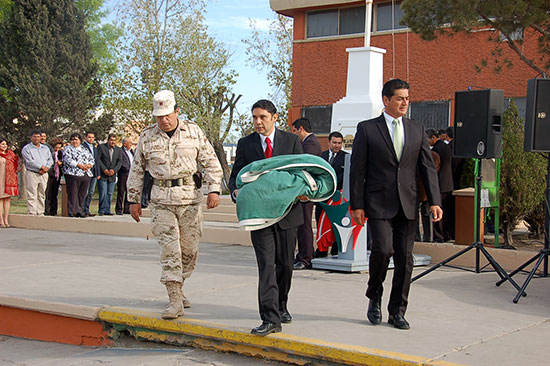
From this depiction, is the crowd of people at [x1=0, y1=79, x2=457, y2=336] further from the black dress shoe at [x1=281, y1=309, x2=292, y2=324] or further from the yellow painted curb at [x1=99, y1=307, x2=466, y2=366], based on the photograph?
the yellow painted curb at [x1=99, y1=307, x2=466, y2=366]

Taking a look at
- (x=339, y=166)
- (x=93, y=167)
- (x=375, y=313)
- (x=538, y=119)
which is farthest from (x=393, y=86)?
(x=93, y=167)

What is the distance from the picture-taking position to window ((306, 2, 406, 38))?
82.5 ft

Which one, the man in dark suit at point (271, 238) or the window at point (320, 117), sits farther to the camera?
the window at point (320, 117)

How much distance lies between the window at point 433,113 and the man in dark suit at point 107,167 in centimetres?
1052

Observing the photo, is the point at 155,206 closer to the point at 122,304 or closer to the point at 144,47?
the point at 122,304

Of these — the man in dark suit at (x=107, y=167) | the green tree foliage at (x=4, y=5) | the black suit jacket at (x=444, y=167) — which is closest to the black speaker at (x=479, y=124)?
the black suit jacket at (x=444, y=167)

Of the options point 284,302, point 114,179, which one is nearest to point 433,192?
point 284,302

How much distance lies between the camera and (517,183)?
40.8 feet

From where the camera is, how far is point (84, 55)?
104ft

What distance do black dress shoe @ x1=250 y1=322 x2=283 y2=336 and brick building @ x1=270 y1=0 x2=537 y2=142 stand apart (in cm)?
1707

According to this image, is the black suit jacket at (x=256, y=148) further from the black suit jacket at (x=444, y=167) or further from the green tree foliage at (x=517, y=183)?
the green tree foliage at (x=517, y=183)

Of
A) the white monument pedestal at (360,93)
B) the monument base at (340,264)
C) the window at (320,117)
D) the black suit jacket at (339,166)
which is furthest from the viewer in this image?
the window at (320,117)

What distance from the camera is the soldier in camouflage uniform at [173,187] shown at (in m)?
6.88

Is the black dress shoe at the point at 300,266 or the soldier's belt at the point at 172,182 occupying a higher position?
the soldier's belt at the point at 172,182
